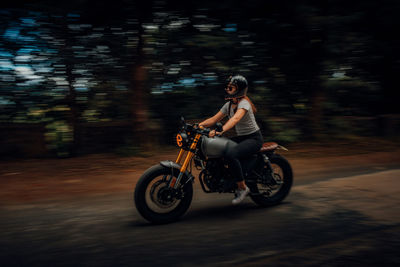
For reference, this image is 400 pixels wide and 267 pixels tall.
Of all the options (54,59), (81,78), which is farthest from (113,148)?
(54,59)

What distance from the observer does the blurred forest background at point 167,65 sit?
7.56 m

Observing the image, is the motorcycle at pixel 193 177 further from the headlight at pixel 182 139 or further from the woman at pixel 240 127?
the woman at pixel 240 127

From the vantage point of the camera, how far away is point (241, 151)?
489 centimetres

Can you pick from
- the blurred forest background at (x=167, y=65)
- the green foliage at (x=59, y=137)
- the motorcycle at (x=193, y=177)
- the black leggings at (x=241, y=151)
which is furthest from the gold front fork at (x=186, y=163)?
the green foliage at (x=59, y=137)

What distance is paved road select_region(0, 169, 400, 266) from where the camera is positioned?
354 cm

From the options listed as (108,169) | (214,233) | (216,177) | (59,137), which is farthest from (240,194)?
(59,137)

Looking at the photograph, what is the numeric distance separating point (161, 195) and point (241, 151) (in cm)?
121

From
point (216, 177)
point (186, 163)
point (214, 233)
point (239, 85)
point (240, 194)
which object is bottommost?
point (214, 233)

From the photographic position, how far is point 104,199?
19.3 ft

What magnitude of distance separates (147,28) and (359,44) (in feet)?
18.5

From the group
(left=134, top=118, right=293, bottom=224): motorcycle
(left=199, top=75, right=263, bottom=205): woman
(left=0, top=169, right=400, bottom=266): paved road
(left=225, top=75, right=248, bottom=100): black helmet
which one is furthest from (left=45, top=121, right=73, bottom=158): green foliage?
(left=225, top=75, right=248, bottom=100): black helmet

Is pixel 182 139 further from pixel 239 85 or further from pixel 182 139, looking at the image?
pixel 239 85

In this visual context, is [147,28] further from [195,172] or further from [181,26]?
[195,172]

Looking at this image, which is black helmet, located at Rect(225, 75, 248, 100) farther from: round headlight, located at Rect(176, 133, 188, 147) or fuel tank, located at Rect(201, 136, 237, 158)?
round headlight, located at Rect(176, 133, 188, 147)
